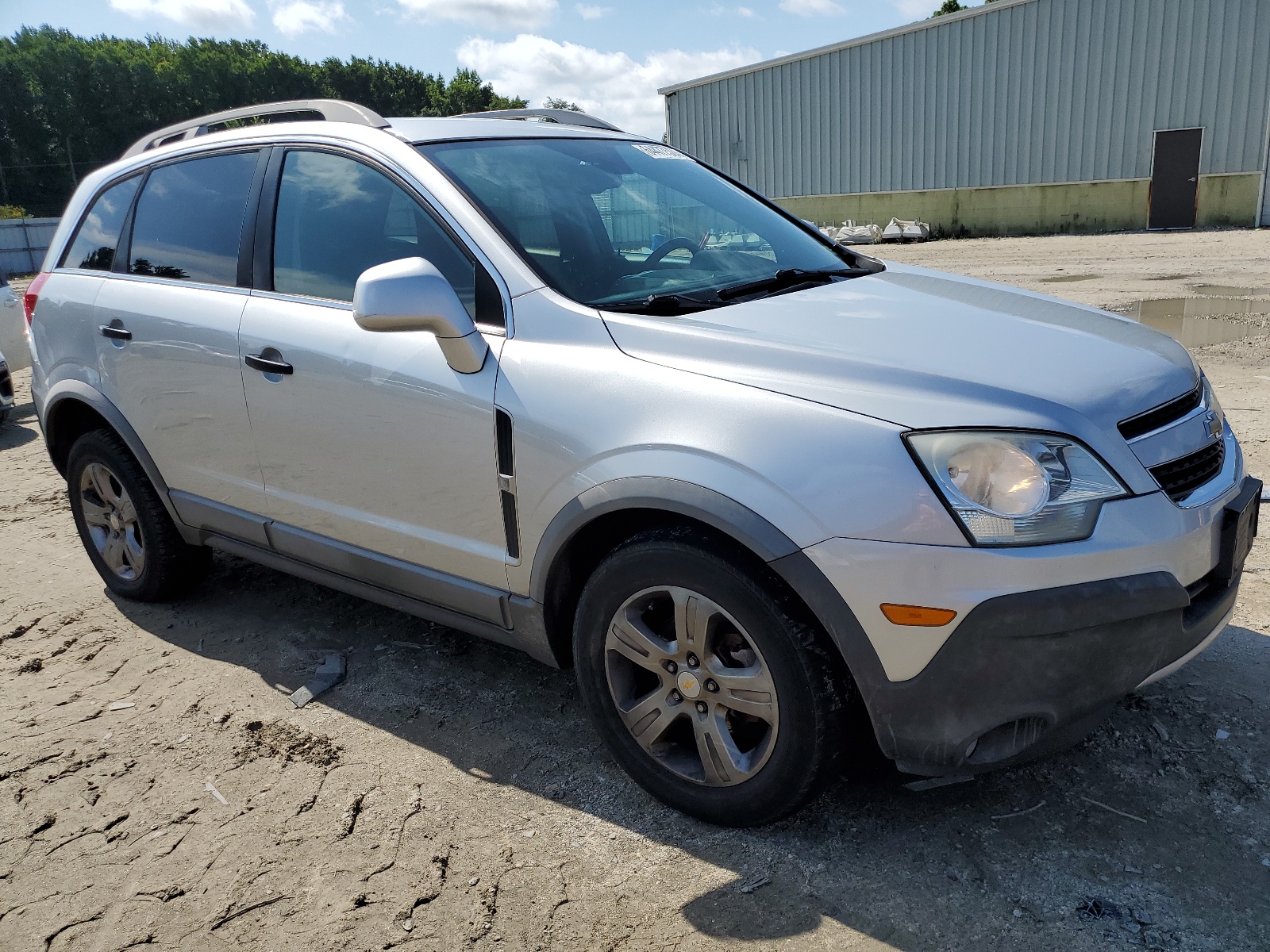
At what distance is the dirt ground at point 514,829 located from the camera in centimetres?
223

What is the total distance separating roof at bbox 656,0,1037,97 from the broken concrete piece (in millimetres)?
25965

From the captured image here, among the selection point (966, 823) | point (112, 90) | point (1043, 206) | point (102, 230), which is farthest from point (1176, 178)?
point (112, 90)

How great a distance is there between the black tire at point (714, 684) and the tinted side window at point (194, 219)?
193 centimetres

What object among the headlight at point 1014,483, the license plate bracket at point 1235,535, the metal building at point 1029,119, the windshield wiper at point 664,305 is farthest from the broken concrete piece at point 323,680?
the metal building at point 1029,119

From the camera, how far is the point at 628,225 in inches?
126

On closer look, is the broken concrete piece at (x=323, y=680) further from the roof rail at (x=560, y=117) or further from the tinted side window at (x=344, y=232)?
the roof rail at (x=560, y=117)

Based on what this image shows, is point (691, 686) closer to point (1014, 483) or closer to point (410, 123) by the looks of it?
point (1014, 483)

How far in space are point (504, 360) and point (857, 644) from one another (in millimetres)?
1198

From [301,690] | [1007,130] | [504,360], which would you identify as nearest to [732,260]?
[504,360]

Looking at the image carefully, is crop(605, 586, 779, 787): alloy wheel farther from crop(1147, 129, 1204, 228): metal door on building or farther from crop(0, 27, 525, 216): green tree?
crop(0, 27, 525, 216): green tree

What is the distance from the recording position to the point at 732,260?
3188 millimetres

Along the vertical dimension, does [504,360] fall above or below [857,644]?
above

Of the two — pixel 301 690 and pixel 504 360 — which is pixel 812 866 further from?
pixel 301 690

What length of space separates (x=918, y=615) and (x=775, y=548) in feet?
1.07
